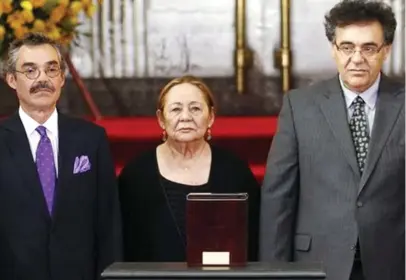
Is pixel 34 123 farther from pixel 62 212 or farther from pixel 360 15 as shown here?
pixel 360 15

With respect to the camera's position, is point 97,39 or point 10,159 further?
point 97,39

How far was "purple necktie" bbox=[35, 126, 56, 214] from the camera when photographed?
3.10 meters

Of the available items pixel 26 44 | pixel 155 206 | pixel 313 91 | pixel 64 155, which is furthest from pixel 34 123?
pixel 313 91

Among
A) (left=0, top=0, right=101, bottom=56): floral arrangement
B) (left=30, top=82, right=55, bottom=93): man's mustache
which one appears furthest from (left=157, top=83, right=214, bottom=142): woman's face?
(left=0, top=0, right=101, bottom=56): floral arrangement

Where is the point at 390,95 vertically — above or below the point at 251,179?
above

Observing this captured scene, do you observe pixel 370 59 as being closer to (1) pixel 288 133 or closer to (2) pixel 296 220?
(1) pixel 288 133

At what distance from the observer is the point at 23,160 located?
3090 millimetres

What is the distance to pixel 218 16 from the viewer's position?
4.86m

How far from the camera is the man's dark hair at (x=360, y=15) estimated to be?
3018 mm

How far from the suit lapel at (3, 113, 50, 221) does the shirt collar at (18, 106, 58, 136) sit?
0.5 inches

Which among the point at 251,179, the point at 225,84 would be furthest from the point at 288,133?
the point at 225,84

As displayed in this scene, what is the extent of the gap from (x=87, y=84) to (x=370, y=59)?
211 cm

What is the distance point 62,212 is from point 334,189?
2.60 feet

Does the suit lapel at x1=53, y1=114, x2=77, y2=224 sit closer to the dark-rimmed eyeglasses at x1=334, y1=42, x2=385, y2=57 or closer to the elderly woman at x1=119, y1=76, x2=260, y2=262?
the elderly woman at x1=119, y1=76, x2=260, y2=262
